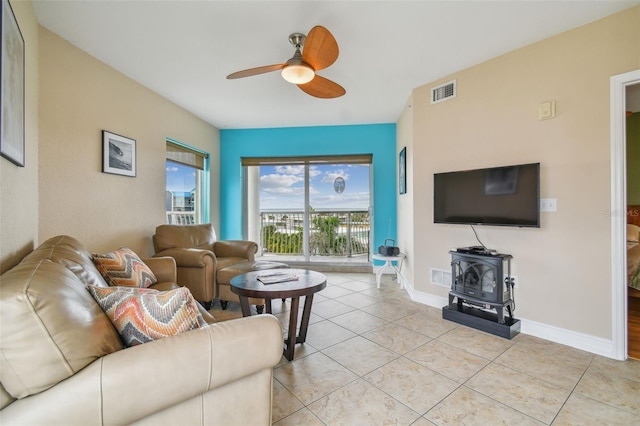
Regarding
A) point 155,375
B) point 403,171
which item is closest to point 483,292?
point 403,171

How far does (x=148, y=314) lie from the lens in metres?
1.09

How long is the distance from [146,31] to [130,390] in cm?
261

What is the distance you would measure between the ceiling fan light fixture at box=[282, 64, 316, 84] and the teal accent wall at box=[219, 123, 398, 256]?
2787 mm

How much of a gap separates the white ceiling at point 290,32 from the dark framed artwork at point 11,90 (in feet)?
2.44

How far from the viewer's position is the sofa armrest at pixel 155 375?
0.81 m

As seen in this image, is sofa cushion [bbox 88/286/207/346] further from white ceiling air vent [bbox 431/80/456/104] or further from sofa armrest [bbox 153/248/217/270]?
white ceiling air vent [bbox 431/80/456/104]

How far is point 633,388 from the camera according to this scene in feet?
5.80

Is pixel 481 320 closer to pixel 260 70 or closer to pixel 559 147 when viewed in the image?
pixel 559 147

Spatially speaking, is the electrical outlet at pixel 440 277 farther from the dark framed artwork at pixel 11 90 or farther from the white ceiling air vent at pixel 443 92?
the dark framed artwork at pixel 11 90

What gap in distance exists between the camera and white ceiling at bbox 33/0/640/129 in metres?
2.06

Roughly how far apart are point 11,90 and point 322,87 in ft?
6.43

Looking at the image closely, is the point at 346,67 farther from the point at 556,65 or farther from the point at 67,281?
the point at 67,281

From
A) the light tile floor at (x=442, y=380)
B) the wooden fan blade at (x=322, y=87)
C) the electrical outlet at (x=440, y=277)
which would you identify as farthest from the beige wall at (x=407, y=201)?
the wooden fan blade at (x=322, y=87)

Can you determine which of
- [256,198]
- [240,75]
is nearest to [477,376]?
[240,75]
